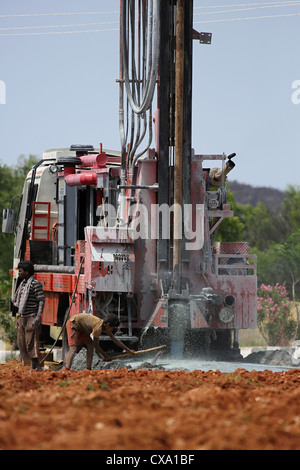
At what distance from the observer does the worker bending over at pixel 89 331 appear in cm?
1208

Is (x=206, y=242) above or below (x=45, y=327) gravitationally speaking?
above

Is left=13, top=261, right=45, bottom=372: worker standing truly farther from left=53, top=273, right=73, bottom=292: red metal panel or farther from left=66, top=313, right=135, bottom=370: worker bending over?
left=53, top=273, right=73, bottom=292: red metal panel

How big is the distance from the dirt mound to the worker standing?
3581 millimetres

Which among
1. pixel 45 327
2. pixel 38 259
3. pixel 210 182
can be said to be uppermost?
pixel 210 182

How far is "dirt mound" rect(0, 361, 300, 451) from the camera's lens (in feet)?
17.1

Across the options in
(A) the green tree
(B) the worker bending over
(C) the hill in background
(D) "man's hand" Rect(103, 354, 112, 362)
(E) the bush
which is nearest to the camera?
(B) the worker bending over

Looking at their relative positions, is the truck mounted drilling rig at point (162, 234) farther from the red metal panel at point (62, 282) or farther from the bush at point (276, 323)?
the bush at point (276, 323)

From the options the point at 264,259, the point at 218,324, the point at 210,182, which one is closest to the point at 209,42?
the point at 210,182

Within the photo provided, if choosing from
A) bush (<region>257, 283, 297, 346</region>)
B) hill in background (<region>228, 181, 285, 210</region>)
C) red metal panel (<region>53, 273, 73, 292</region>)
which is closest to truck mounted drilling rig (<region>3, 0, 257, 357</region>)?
red metal panel (<region>53, 273, 73, 292</region>)

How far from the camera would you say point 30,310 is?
498 inches

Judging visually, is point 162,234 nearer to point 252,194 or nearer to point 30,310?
point 30,310
